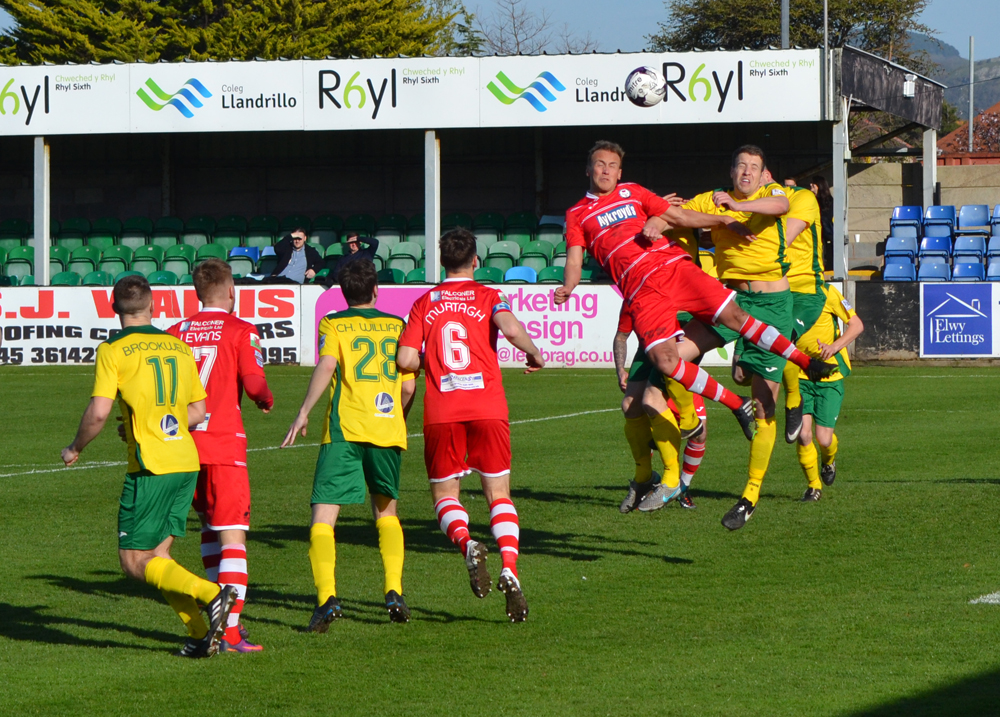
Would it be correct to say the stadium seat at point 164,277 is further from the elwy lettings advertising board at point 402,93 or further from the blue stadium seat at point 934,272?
the blue stadium seat at point 934,272

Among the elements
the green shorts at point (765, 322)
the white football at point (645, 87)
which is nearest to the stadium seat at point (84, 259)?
the white football at point (645, 87)

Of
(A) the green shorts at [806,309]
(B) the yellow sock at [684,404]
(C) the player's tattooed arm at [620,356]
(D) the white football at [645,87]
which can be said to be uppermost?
(D) the white football at [645,87]

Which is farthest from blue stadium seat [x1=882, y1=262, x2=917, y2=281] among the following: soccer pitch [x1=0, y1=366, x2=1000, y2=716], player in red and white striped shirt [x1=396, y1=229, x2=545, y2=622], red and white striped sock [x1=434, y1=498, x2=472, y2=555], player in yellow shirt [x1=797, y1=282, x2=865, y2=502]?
red and white striped sock [x1=434, y1=498, x2=472, y2=555]

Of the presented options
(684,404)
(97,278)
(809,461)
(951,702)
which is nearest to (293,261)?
(97,278)

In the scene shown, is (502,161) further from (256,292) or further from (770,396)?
(770,396)

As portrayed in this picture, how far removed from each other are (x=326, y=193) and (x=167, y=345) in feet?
87.1

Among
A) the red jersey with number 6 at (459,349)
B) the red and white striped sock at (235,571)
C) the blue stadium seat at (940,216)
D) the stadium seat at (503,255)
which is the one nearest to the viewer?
the red and white striped sock at (235,571)

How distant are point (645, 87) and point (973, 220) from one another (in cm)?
858

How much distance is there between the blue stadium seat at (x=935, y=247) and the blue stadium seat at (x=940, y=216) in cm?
105

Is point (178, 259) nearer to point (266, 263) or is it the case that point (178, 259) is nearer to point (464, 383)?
point (266, 263)

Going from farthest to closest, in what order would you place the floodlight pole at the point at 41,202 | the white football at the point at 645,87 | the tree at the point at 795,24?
the tree at the point at 795,24 < the floodlight pole at the point at 41,202 < the white football at the point at 645,87

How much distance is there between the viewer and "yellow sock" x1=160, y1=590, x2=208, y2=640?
17.4 feet

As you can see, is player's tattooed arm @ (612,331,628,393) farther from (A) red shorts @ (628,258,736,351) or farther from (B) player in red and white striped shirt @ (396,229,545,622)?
(B) player in red and white striped shirt @ (396,229,545,622)

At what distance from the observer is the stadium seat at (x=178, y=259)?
27328 mm
